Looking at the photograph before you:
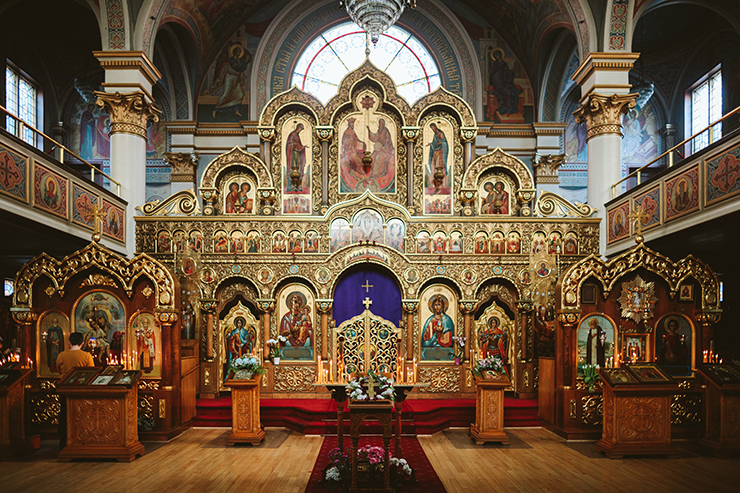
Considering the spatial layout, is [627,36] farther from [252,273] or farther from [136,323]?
[136,323]

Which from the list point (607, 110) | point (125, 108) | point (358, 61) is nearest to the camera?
point (125, 108)

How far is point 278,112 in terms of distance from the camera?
14.0 m

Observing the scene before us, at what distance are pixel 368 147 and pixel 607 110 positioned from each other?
596 cm

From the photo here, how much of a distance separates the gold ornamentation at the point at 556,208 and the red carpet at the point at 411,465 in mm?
6500

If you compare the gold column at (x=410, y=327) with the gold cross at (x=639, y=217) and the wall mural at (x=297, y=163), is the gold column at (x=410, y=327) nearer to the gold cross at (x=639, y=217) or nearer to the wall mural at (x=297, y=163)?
the wall mural at (x=297, y=163)

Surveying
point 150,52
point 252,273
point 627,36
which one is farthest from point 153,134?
point 627,36

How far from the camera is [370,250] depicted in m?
13.2

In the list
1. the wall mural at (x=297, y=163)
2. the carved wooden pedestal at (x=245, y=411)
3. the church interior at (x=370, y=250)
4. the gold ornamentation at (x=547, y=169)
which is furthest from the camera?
the gold ornamentation at (x=547, y=169)

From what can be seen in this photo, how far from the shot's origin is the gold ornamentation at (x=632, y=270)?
10.4 metres

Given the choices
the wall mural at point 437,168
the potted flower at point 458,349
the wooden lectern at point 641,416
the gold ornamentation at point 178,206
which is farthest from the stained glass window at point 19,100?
the wooden lectern at point 641,416

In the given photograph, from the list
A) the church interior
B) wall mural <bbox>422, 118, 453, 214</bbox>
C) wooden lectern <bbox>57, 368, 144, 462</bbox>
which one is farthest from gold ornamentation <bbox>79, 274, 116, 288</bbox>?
wall mural <bbox>422, 118, 453, 214</bbox>

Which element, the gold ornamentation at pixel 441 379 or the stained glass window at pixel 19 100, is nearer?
the gold ornamentation at pixel 441 379

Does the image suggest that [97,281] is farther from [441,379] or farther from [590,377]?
[590,377]

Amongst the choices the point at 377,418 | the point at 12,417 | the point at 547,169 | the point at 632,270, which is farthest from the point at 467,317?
the point at 12,417
